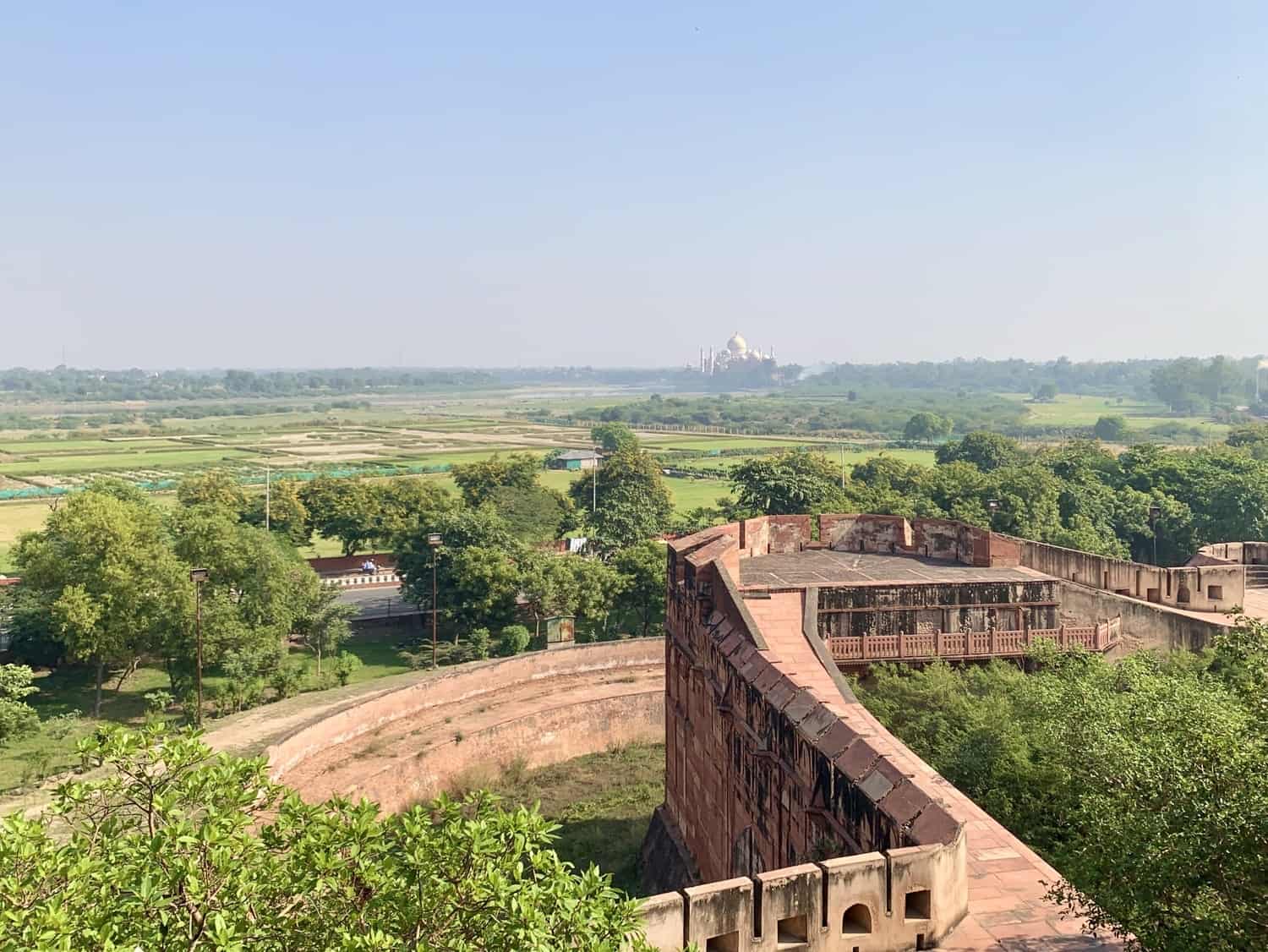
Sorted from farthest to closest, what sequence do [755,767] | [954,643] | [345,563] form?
[345,563]
[954,643]
[755,767]

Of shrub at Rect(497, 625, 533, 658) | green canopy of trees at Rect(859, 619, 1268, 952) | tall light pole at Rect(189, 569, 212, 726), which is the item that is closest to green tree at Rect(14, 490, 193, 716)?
tall light pole at Rect(189, 569, 212, 726)

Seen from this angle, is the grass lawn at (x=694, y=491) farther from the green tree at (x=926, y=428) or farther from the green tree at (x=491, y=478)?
the green tree at (x=926, y=428)

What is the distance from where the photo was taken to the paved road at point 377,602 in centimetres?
4547

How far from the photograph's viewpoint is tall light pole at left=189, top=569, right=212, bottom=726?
27.7 metres

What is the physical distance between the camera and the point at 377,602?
48.3 m

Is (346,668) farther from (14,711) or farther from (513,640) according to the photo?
(14,711)

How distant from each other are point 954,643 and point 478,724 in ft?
46.0

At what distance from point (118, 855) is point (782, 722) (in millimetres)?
9045

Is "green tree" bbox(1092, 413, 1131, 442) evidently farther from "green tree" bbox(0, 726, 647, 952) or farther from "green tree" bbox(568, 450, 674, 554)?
"green tree" bbox(0, 726, 647, 952)

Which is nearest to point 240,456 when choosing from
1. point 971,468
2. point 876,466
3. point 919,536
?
point 876,466

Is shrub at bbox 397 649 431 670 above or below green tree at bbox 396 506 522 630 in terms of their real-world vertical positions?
below

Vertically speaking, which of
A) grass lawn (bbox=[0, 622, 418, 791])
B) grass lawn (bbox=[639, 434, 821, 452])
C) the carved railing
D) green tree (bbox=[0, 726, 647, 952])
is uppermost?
green tree (bbox=[0, 726, 647, 952])

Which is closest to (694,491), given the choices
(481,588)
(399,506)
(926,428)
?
(399,506)

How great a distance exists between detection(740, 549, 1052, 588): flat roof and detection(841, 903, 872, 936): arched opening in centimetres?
1172
